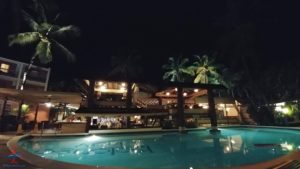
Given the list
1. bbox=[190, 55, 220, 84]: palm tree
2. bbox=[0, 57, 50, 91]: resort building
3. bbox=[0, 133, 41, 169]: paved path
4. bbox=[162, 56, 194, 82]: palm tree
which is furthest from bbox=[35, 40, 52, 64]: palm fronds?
bbox=[190, 55, 220, 84]: palm tree

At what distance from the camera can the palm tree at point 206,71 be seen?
4234 cm

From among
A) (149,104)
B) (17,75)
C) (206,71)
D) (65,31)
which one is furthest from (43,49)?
(206,71)

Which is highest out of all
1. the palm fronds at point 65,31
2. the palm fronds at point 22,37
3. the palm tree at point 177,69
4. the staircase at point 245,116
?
the palm tree at point 177,69

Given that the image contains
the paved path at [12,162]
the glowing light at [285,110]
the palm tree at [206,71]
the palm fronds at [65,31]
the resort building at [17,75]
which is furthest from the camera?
the palm tree at [206,71]

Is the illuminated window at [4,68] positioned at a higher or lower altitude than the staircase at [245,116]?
higher

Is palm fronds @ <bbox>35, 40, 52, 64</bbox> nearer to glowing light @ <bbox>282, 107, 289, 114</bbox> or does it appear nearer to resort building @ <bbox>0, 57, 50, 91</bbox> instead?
resort building @ <bbox>0, 57, 50, 91</bbox>

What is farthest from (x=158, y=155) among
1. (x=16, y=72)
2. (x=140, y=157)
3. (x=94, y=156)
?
(x=16, y=72)

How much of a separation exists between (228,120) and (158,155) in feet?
80.3

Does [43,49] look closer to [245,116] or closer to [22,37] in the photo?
[22,37]

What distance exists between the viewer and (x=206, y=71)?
4319cm

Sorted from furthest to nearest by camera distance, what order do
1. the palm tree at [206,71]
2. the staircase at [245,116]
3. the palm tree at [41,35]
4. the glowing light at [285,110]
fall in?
1. the palm tree at [206,71]
2. the staircase at [245,116]
3. the glowing light at [285,110]
4. the palm tree at [41,35]

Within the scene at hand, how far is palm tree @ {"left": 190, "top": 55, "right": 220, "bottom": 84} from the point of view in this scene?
1667 inches

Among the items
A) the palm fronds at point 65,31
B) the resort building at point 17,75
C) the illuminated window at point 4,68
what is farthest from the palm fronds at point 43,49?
the illuminated window at point 4,68

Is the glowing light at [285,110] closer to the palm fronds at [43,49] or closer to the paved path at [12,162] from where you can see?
the palm fronds at [43,49]
